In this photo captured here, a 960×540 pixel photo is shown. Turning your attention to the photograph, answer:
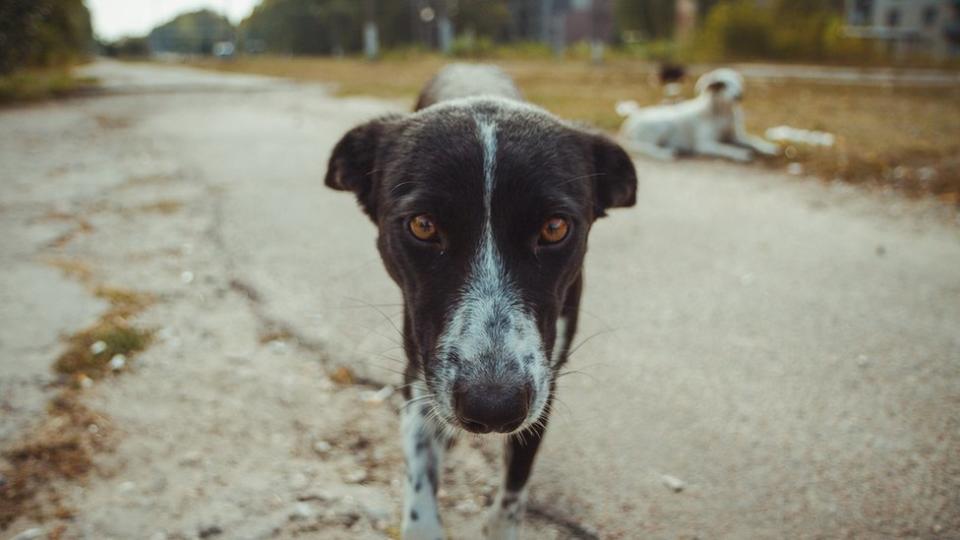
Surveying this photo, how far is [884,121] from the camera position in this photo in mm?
9281

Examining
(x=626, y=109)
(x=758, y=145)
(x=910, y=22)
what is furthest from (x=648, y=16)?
(x=758, y=145)

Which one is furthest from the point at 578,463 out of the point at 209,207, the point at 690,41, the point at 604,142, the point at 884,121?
the point at 690,41

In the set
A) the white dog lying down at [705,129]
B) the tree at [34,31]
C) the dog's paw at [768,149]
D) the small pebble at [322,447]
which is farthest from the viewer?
the tree at [34,31]

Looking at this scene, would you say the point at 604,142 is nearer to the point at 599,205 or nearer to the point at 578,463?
the point at 599,205

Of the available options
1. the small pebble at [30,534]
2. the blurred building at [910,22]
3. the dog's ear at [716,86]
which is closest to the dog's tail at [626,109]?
the dog's ear at [716,86]

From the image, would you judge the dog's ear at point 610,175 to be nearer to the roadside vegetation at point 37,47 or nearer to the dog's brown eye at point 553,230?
the dog's brown eye at point 553,230

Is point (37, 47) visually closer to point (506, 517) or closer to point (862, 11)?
point (506, 517)

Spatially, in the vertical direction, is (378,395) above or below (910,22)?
below

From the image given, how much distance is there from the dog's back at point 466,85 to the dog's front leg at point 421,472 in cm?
166

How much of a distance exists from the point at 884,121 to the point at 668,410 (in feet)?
27.9

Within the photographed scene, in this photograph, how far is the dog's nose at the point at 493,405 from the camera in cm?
164

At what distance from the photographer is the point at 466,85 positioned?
3.47 m

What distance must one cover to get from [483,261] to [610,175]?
857 mm

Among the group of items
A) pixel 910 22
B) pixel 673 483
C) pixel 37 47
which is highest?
pixel 910 22
